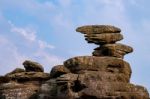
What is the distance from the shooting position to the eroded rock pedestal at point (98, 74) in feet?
165

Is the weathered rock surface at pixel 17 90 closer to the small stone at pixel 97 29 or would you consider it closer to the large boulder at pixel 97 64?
the large boulder at pixel 97 64

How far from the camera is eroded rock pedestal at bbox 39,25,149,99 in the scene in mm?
50219

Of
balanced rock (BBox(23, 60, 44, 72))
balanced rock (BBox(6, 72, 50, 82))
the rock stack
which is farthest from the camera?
balanced rock (BBox(23, 60, 44, 72))

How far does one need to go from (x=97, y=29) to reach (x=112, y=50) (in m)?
3.22

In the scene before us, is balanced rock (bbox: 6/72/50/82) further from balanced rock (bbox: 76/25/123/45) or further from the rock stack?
balanced rock (bbox: 76/25/123/45)

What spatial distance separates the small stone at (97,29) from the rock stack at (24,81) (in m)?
6.47

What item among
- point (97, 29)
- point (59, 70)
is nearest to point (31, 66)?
point (59, 70)

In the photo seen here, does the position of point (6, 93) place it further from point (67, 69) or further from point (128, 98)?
point (128, 98)

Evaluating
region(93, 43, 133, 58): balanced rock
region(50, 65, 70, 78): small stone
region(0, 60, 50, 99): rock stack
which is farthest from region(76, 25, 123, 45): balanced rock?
region(0, 60, 50, 99): rock stack

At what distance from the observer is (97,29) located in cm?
5650

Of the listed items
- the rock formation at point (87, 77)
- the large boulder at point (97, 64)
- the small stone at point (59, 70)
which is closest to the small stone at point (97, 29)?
the rock formation at point (87, 77)

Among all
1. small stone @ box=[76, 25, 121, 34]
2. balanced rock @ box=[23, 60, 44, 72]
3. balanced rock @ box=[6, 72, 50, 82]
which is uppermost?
small stone @ box=[76, 25, 121, 34]

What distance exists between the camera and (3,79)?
57.8 metres

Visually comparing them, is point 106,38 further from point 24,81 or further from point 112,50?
point 24,81
